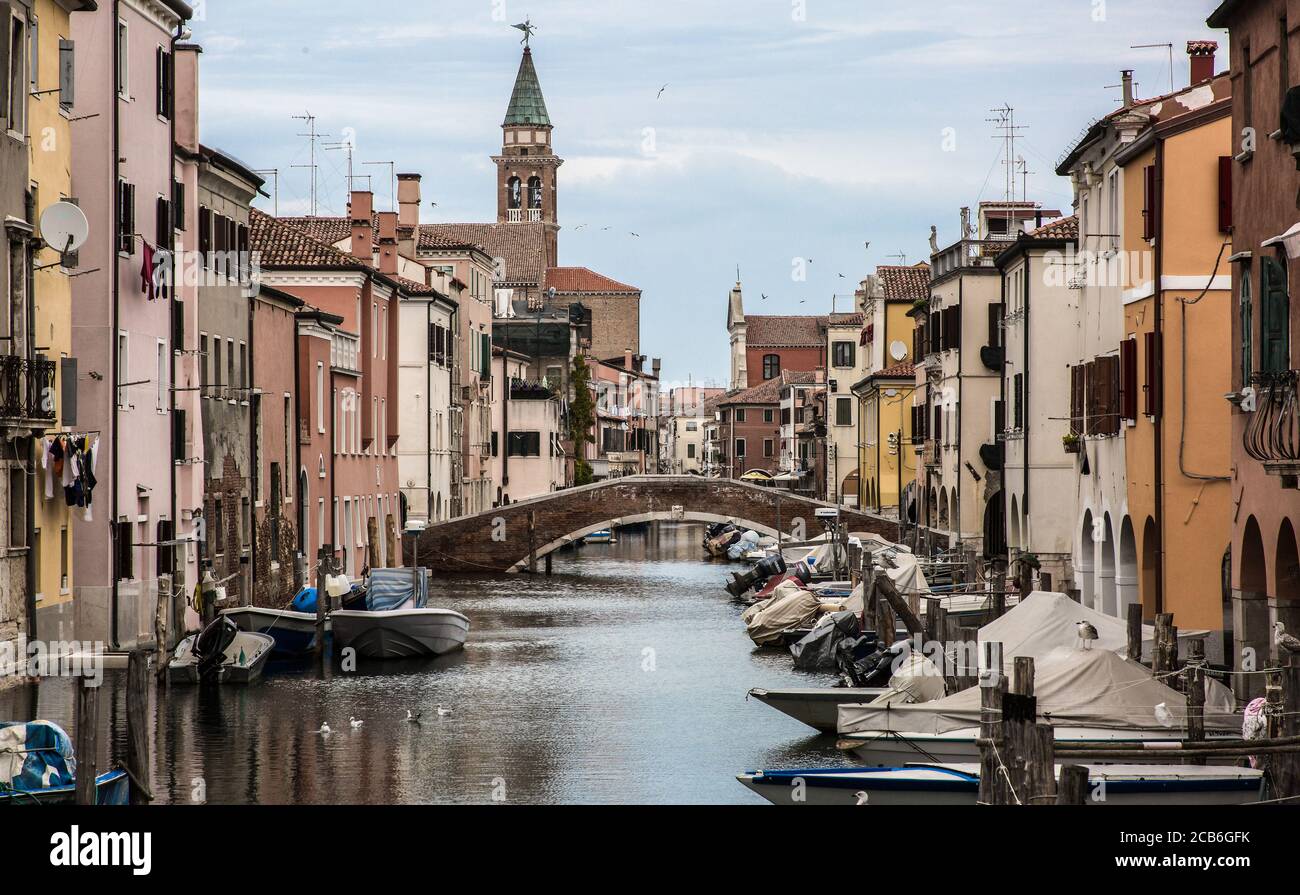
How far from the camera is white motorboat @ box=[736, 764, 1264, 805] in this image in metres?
16.2

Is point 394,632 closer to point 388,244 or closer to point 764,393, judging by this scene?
point 388,244

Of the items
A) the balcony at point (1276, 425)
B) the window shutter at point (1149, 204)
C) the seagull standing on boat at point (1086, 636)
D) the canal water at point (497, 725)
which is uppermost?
the window shutter at point (1149, 204)

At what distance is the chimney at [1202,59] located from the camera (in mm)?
30562

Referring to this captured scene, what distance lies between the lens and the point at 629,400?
382 ft

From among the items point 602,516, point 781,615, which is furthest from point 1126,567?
point 602,516

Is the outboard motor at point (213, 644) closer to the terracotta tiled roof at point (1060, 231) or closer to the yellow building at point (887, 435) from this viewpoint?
the terracotta tiled roof at point (1060, 231)

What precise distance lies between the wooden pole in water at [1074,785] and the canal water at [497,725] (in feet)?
26.6

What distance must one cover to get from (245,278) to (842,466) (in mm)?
43651

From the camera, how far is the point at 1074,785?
12.3 metres

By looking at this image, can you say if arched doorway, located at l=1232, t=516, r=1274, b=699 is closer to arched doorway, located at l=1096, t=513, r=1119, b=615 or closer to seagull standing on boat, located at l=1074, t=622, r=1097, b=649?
seagull standing on boat, located at l=1074, t=622, r=1097, b=649

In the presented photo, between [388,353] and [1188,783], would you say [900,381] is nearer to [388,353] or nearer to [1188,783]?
[388,353]

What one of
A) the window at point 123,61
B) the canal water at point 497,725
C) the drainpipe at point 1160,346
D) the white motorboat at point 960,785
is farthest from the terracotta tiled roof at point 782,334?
the white motorboat at point 960,785

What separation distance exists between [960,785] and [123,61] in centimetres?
1752

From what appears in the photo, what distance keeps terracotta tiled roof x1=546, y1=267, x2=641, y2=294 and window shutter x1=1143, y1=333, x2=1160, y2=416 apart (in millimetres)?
91275
